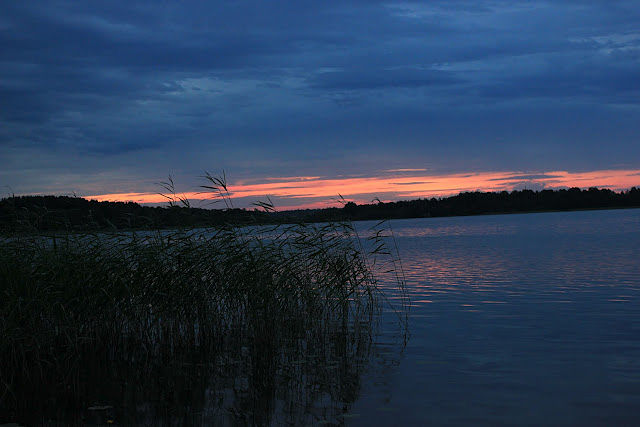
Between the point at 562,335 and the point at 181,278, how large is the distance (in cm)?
1200

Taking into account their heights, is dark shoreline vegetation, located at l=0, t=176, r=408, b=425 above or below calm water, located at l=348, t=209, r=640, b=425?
above

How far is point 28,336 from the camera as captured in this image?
12281mm

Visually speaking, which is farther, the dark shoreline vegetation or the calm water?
the dark shoreline vegetation

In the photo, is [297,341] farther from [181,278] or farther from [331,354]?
[181,278]

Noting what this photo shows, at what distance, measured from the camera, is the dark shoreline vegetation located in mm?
10883

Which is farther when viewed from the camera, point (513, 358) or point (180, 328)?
point (180, 328)

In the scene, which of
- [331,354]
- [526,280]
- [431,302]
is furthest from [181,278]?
[526,280]

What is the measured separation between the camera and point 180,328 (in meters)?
14.7

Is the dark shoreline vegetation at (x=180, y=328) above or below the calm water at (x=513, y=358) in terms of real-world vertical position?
above

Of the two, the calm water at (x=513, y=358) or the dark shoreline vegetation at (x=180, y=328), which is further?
the dark shoreline vegetation at (x=180, y=328)

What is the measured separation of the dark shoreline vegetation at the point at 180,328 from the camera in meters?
10.9

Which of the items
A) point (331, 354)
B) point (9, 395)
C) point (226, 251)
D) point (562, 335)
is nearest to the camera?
point (9, 395)

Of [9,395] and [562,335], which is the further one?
[562,335]

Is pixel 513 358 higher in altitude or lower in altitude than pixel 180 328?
lower
